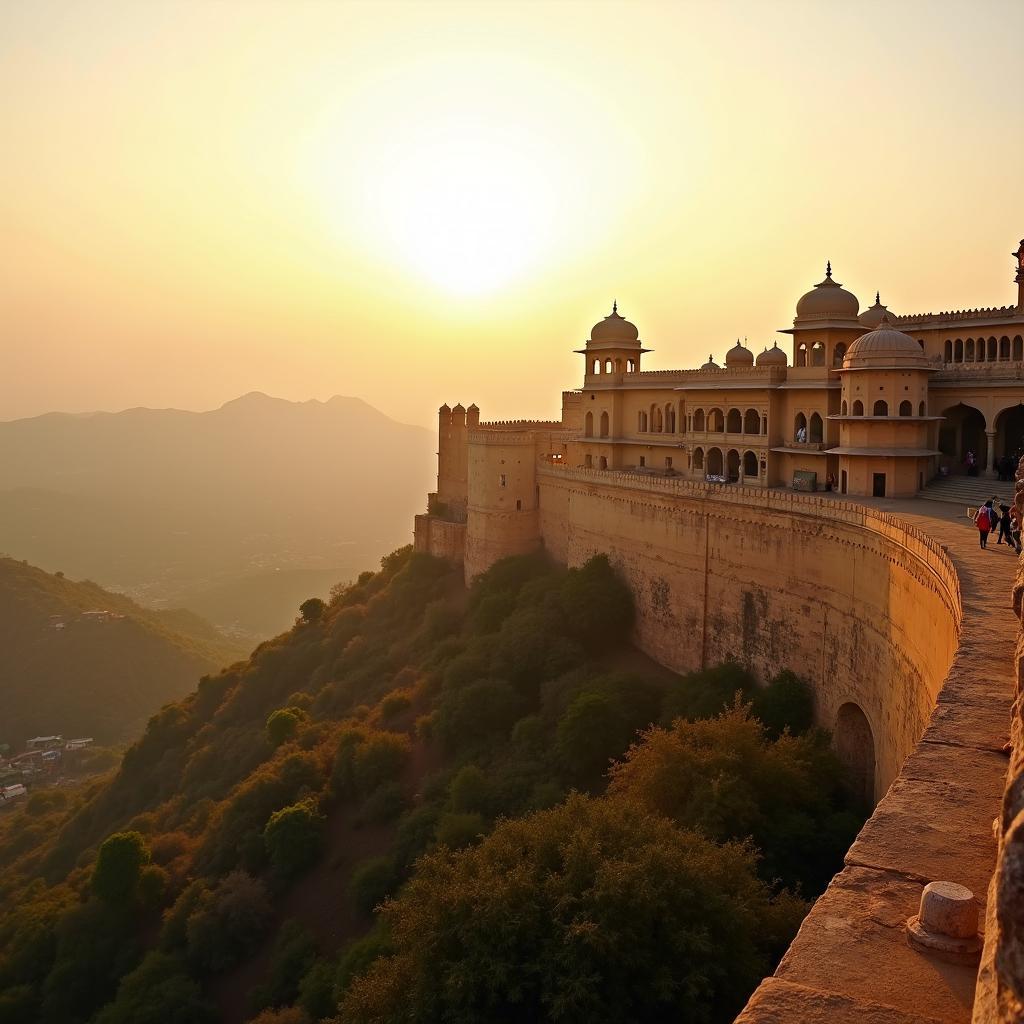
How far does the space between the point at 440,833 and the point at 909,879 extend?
18.3 metres

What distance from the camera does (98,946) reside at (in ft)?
98.9

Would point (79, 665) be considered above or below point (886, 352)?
below

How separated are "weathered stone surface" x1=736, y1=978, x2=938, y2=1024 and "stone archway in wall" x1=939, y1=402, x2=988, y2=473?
81.3 ft

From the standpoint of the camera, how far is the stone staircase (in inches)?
861

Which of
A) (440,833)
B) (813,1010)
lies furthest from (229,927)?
(813,1010)

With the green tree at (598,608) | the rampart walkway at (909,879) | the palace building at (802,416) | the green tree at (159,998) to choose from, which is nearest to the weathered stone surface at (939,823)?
the rampart walkway at (909,879)

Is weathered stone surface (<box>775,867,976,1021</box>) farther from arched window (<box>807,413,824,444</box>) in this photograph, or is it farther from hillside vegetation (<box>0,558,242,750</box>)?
hillside vegetation (<box>0,558,242,750</box>)

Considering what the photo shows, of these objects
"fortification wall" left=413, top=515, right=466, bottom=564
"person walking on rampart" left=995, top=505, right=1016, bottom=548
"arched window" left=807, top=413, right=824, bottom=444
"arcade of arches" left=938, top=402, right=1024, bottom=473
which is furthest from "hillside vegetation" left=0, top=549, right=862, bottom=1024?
"arcade of arches" left=938, top=402, right=1024, bottom=473

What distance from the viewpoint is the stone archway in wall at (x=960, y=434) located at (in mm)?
26500

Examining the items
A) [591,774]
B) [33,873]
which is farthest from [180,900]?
[33,873]

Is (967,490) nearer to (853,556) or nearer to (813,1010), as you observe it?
(853,556)

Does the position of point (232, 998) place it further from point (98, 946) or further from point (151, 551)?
point (151, 551)

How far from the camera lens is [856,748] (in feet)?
62.0

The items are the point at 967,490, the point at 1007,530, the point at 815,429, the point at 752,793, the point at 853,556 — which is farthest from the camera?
the point at 815,429
